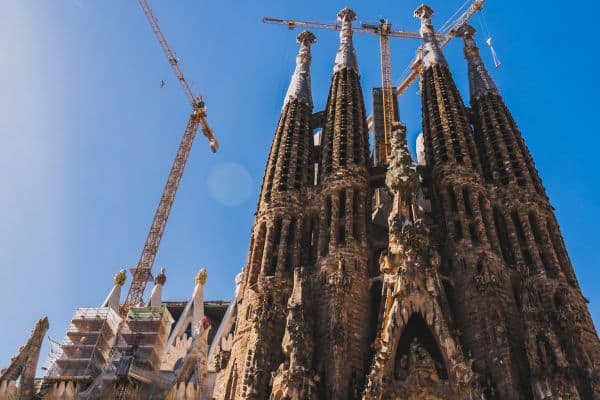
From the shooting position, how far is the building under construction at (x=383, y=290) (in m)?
21.3

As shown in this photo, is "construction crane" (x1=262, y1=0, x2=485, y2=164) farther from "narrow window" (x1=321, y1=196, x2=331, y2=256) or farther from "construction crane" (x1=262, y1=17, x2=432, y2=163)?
"narrow window" (x1=321, y1=196, x2=331, y2=256)

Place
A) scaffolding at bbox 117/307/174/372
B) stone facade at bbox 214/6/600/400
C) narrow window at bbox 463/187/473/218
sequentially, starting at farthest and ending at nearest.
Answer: scaffolding at bbox 117/307/174/372
narrow window at bbox 463/187/473/218
stone facade at bbox 214/6/600/400

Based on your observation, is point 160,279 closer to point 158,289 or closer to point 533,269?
point 158,289

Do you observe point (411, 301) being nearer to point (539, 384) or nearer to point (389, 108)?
point (539, 384)

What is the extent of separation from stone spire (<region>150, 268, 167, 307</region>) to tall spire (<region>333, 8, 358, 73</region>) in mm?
22353

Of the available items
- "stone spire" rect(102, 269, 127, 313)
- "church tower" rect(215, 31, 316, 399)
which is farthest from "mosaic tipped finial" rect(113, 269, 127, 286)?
"church tower" rect(215, 31, 316, 399)

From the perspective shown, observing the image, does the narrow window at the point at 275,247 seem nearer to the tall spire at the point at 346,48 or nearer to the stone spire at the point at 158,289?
the tall spire at the point at 346,48

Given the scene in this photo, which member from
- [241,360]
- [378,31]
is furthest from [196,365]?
[378,31]

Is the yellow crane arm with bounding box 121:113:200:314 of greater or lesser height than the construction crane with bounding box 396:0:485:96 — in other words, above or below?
below

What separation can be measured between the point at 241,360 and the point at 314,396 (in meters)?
3.83

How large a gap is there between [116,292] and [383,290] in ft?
84.7

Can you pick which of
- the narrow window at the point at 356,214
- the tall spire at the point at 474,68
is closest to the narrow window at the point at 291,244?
the narrow window at the point at 356,214

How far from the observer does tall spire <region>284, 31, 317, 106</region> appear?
37750 mm

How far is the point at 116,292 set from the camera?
143 ft
